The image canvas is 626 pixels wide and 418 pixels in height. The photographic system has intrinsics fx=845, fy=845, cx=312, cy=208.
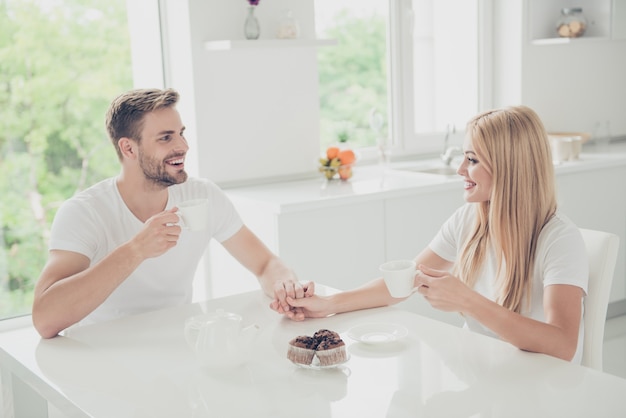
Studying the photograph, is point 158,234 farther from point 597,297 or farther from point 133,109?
point 597,297

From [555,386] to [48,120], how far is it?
2392 mm

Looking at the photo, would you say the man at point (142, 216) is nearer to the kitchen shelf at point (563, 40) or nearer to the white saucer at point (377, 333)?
the white saucer at point (377, 333)

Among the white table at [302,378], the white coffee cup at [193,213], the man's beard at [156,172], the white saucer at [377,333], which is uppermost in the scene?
the man's beard at [156,172]

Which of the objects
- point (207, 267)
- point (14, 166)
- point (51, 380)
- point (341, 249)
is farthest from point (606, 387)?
point (14, 166)

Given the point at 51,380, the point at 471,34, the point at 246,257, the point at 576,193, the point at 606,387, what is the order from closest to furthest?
the point at 606,387
the point at 51,380
the point at 246,257
the point at 576,193
the point at 471,34

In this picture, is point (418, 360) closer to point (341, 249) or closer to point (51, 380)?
point (51, 380)

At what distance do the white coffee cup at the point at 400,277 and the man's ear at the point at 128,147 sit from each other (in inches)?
37.5

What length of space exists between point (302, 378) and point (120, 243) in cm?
89

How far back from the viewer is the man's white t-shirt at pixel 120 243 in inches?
86.4

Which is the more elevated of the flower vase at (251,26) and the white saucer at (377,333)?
the flower vase at (251,26)

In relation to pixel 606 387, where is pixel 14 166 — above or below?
above

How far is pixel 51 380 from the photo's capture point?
1651 mm

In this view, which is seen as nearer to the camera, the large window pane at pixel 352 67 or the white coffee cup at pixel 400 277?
the white coffee cup at pixel 400 277

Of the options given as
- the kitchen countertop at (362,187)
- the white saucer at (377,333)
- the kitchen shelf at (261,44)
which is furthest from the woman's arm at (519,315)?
the kitchen shelf at (261,44)
